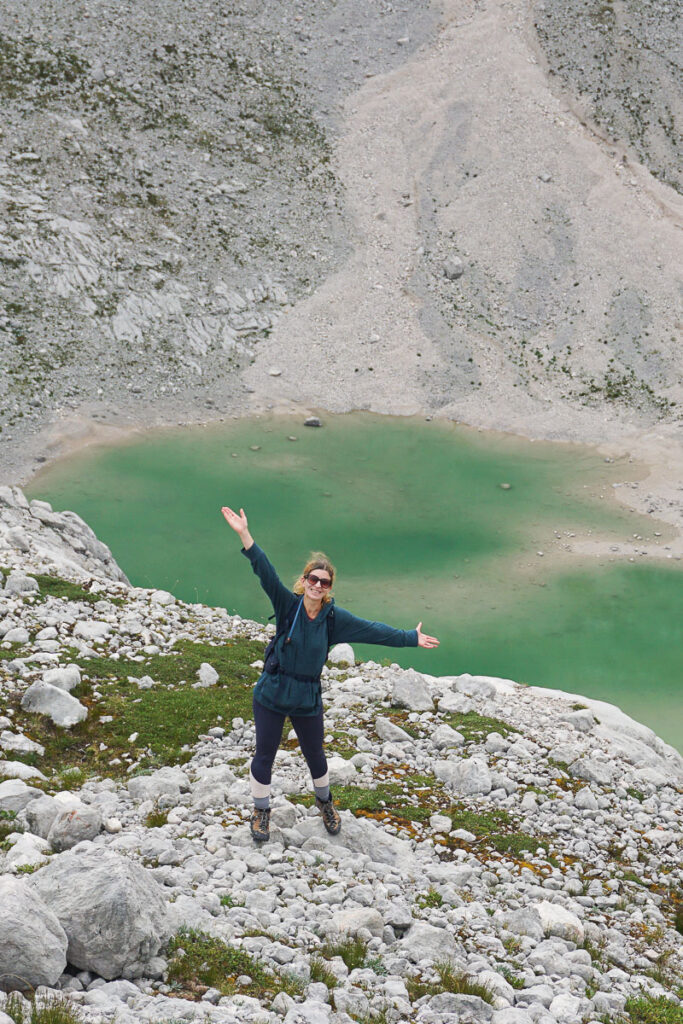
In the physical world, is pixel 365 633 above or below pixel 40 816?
above

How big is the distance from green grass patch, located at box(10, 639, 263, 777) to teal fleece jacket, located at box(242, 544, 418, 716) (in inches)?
170

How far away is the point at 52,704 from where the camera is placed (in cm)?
1441

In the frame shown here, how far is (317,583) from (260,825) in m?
3.15

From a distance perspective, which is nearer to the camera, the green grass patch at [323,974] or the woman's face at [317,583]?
the green grass patch at [323,974]

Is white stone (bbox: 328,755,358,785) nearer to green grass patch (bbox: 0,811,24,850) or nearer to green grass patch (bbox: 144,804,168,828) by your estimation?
green grass patch (bbox: 144,804,168,828)

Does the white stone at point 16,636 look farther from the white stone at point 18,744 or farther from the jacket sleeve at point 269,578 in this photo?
the jacket sleeve at point 269,578

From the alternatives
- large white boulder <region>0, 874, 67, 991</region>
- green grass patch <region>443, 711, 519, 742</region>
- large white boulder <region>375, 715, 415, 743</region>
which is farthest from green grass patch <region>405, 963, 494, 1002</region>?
green grass patch <region>443, 711, 519, 742</region>

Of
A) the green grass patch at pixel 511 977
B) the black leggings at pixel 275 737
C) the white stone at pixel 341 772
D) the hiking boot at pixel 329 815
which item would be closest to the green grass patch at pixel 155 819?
the black leggings at pixel 275 737

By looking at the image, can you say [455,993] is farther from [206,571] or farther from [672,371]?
[672,371]

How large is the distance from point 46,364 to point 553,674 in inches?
1190

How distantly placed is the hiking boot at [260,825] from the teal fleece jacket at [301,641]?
1407 millimetres

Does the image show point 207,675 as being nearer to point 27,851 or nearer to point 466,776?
point 466,776

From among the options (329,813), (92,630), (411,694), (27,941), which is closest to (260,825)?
(329,813)

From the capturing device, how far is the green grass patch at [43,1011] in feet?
20.4
